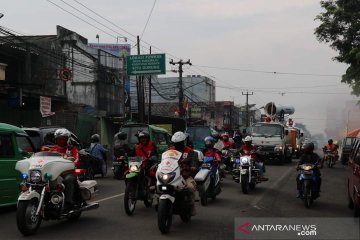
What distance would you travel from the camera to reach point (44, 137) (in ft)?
44.0

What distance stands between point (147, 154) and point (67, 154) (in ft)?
6.70

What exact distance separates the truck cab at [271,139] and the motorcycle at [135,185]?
16047mm

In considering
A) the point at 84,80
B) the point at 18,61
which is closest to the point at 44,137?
the point at 18,61

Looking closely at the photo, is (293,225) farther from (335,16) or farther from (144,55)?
(144,55)

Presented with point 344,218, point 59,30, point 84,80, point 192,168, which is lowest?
point 344,218

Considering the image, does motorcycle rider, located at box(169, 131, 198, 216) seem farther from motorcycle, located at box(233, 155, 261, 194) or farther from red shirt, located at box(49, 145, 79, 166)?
motorcycle, located at box(233, 155, 261, 194)

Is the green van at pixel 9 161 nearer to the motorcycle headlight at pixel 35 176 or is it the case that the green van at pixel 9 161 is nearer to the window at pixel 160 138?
the motorcycle headlight at pixel 35 176

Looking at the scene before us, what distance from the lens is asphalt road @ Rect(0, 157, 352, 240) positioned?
7207mm

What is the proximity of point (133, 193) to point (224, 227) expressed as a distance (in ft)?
6.70

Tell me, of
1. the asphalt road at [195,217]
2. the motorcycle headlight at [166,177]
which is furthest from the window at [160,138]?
the motorcycle headlight at [166,177]

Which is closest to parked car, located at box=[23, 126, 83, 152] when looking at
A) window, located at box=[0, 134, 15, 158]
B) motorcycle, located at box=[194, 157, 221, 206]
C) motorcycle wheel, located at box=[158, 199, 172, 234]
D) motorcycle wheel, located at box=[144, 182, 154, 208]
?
window, located at box=[0, 134, 15, 158]

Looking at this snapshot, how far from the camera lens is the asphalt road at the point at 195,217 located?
284 inches

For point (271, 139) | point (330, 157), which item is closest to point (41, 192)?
point (271, 139)

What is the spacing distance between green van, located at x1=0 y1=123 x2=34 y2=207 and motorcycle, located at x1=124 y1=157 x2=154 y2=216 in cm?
230
